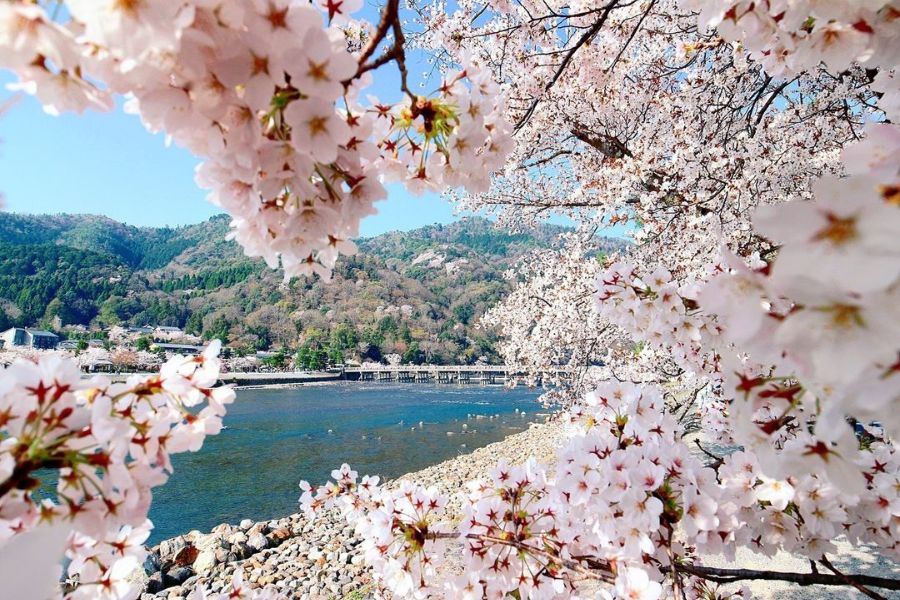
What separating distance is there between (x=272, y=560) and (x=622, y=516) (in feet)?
22.1

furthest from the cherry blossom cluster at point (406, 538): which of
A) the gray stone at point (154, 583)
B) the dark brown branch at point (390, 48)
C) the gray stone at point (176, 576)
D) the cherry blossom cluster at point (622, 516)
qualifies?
the gray stone at point (176, 576)

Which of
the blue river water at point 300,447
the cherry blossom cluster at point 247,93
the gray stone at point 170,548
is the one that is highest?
the cherry blossom cluster at point 247,93

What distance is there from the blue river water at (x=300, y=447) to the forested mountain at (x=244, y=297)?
26.3m

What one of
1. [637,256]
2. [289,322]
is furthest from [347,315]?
[637,256]

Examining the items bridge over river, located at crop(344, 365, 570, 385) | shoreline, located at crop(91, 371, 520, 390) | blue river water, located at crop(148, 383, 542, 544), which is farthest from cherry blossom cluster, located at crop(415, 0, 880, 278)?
bridge over river, located at crop(344, 365, 570, 385)

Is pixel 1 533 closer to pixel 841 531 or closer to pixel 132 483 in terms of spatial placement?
pixel 132 483

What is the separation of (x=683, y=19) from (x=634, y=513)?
5139 millimetres

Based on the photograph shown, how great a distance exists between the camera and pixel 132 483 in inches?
29.1

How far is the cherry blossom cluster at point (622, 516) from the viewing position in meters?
1.57

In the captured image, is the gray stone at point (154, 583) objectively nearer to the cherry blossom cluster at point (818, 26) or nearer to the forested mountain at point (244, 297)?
the cherry blossom cluster at point (818, 26)

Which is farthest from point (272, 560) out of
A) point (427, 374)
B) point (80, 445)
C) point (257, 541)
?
point (427, 374)

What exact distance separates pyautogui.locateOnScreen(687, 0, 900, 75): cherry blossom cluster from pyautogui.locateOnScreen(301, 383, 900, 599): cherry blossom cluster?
1.13 meters

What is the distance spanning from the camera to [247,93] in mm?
659

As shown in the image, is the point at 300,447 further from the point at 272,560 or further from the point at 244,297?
the point at 244,297
